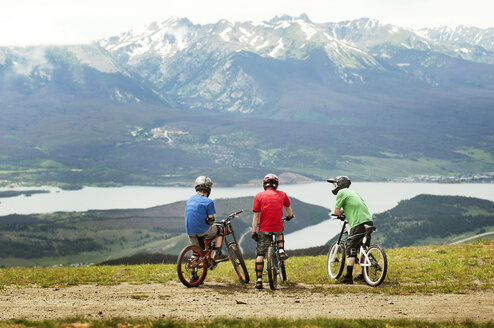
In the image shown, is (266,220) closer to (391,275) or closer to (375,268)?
(375,268)

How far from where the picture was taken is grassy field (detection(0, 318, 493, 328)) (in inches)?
482

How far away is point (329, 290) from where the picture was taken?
696 inches

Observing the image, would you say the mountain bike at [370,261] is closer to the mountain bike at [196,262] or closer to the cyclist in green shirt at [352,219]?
the cyclist in green shirt at [352,219]

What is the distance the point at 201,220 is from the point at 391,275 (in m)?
7.72

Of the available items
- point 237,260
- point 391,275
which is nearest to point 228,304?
point 237,260

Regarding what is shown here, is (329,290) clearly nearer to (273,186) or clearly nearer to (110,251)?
(273,186)

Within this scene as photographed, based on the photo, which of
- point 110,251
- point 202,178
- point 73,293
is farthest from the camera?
point 110,251

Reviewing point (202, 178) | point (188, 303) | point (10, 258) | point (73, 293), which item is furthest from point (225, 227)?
point (10, 258)

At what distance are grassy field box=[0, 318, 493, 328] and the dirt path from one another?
0.76 meters

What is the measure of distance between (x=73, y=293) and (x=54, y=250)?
178794 mm

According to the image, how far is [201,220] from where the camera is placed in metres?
18.1

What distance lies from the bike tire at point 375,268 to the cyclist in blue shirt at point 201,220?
5.18 meters

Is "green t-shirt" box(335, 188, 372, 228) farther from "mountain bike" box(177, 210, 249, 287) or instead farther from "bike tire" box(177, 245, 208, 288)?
"bike tire" box(177, 245, 208, 288)

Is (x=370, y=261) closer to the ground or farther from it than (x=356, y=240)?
closer to the ground
